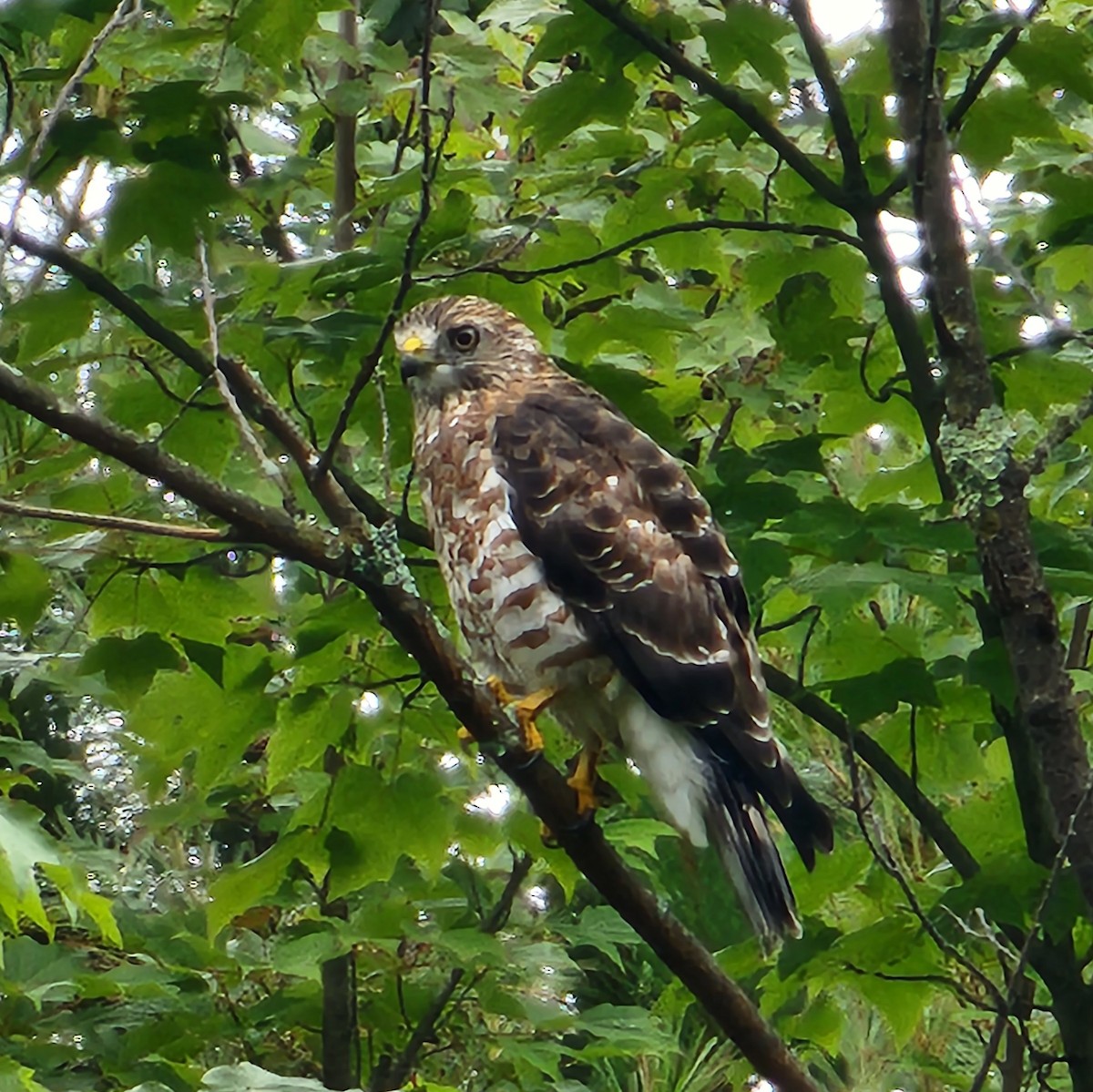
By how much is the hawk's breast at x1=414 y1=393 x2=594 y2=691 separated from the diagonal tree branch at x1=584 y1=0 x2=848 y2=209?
87 cm

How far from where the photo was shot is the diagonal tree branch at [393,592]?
2312 mm

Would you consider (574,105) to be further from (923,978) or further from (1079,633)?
(923,978)

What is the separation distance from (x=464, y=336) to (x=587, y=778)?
110 cm

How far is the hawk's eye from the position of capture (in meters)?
3.83

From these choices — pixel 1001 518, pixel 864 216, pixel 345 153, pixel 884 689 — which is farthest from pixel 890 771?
pixel 345 153

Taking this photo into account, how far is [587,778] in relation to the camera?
11.0ft

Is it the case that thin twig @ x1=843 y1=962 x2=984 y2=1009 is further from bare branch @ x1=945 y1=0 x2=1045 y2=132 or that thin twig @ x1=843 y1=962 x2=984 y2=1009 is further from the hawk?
bare branch @ x1=945 y1=0 x2=1045 y2=132

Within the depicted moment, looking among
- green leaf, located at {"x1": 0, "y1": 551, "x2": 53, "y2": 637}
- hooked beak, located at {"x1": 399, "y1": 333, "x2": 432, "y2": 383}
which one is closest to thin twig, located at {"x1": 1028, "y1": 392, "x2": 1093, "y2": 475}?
hooked beak, located at {"x1": 399, "y1": 333, "x2": 432, "y2": 383}

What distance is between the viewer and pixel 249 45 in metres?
3.15

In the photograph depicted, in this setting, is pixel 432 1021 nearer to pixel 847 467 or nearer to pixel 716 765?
pixel 716 765

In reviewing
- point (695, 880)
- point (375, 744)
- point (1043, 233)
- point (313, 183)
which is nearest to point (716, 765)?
point (695, 880)

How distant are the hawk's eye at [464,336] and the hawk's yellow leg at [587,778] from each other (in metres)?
1.00

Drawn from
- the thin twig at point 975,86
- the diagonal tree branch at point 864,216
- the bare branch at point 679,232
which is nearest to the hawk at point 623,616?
the bare branch at point 679,232

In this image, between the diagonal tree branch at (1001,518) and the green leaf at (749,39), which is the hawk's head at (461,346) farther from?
the diagonal tree branch at (1001,518)
